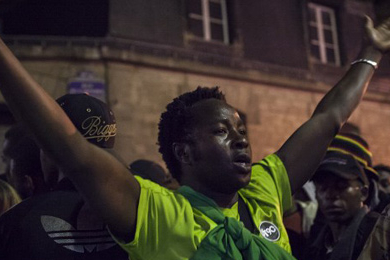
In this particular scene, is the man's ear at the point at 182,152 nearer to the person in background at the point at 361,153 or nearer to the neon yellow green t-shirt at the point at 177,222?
the neon yellow green t-shirt at the point at 177,222

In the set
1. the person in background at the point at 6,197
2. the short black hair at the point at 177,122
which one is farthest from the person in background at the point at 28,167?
the short black hair at the point at 177,122

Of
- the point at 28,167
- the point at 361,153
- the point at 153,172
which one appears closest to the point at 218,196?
the point at 28,167

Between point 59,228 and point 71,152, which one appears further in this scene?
point 59,228

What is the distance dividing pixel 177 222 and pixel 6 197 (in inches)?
50.2

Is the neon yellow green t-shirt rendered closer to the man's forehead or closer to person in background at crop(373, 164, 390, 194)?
the man's forehead

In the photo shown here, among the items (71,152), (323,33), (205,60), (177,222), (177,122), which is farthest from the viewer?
(323,33)

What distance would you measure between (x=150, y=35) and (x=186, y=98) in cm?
724

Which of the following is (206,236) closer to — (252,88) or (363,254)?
(363,254)

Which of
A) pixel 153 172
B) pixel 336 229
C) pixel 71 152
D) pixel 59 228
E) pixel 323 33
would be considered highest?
pixel 323 33

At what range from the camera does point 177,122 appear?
207 centimetres

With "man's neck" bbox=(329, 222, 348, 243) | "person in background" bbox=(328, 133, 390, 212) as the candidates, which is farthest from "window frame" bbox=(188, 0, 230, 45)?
"man's neck" bbox=(329, 222, 348, 243)

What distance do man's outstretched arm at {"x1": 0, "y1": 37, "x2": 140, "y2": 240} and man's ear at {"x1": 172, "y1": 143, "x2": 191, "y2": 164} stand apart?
0.35m

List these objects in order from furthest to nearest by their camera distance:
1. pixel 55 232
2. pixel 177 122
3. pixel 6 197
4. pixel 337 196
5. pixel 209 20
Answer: pixel 209 20 < pixel 337 196 < pixel 6 197 < pixel 177 122 < pixel 55 232

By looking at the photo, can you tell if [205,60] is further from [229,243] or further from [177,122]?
[229,243]
